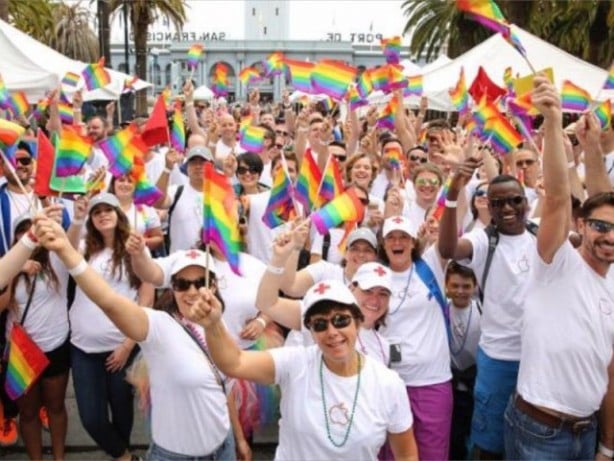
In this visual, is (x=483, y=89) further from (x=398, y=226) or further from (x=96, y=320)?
(x=96, y=320)

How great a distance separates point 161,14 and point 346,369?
2710 cm

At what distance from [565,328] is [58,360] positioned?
2715mm

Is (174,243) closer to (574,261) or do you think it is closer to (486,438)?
(486,438)

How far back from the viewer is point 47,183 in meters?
3.49

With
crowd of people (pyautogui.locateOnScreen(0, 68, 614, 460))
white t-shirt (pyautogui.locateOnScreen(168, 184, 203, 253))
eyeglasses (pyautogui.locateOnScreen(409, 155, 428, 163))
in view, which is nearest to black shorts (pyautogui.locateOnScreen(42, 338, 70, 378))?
crowd of people (pyautogui.locateOnScreen(0, 68, 614, 460))

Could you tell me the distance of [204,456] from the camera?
304cm

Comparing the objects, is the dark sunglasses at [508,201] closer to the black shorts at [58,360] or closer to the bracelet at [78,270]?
the bracelet at [78,270]

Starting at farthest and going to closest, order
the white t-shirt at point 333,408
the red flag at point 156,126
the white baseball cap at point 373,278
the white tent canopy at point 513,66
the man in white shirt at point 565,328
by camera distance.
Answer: the white tent canopy at point 513,66 < the red flag at point 156,126 < the white baseball cap at point 373,278 < the man in white shirt at point 565,328 < the white t-shirt at point 333,408

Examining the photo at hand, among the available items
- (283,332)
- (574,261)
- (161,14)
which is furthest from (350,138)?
(161,14)

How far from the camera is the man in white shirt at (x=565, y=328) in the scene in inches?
112

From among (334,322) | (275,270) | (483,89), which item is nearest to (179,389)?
(275,270)

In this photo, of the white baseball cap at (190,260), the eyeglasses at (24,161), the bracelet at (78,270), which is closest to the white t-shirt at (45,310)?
the eyeglasses at (24,161)

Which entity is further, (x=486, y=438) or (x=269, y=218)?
(x=269, y=218)

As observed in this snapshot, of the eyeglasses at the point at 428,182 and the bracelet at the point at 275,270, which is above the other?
the eyeglasses at the point at 428,182
